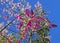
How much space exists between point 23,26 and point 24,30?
3 cm

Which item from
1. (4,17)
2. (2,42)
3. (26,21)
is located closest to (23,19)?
(26,21)

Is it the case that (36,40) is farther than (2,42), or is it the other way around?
(36,40)

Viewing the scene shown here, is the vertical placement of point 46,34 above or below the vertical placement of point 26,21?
above

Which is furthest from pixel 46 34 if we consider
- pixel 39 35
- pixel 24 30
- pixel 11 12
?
pixel 24 30

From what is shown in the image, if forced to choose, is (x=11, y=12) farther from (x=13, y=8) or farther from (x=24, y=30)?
(x=24, y=30)

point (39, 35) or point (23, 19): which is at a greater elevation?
point (39, 35)

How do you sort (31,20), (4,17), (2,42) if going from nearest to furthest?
(31,20) → (2,42) → (4,17)

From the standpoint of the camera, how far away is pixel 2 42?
2160 mm

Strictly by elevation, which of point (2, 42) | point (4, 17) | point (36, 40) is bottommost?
point (2, 42)

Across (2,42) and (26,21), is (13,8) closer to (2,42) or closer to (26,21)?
(2,42)

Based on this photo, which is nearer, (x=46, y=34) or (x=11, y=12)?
(x=11, y=12)

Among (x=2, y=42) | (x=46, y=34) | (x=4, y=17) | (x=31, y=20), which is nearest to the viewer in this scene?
(x=31, y=20)

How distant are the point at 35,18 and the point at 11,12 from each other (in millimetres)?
1070

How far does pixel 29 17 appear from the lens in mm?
1371
